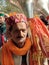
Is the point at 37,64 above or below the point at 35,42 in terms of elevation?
below

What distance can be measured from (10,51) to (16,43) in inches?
2.0

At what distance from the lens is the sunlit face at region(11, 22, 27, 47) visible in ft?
3.80

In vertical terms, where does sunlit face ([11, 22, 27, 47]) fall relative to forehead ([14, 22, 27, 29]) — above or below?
below

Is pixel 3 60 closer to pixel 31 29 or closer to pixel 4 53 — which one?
pixel 4 53

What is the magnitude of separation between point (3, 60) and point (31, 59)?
0.15 m

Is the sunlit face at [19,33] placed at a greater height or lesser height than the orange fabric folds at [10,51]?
greater

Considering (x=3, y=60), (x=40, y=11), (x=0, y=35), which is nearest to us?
(x=3, y=60)

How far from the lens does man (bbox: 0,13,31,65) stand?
1.17m

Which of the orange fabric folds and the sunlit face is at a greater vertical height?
the sunlit face

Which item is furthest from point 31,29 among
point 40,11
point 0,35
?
point 40,11

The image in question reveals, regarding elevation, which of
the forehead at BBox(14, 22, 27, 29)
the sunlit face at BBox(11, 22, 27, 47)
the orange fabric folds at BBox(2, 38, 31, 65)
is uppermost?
the forehead at BBox(14, 22, 27, 29)

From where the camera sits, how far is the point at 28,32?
1.22 m

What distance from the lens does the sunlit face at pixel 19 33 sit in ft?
3.80

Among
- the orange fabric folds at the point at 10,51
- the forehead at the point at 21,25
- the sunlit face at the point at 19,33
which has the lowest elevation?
the orange fabric folds at the point at 10,51
